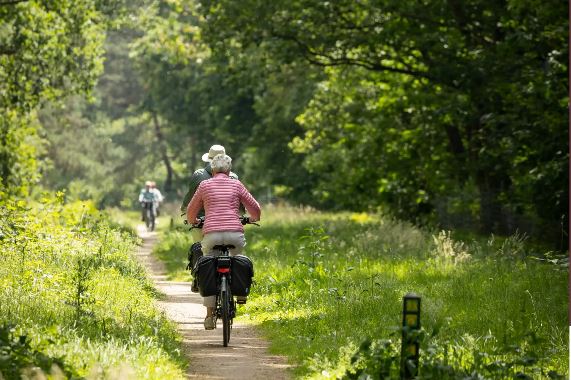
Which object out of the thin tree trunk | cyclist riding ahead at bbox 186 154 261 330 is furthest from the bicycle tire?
the thin tree trunk

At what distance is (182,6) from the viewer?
31.3 m

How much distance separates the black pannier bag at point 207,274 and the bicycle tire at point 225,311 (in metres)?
0.12

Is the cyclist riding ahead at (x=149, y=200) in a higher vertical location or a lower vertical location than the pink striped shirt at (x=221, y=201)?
higher

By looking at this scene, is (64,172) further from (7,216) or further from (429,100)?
(7,216)

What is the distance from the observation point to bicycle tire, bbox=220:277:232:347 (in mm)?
11617

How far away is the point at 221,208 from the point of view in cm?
1213

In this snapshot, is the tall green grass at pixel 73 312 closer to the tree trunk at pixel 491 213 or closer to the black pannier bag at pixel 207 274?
the black pannier bag at pixel 207 274

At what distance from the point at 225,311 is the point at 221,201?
127cm

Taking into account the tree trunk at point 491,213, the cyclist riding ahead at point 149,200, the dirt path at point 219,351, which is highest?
the cyclist riding ahead at point 149,200

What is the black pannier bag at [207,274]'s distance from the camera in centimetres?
1186

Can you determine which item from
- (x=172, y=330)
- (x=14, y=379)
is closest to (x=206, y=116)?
A: (x=172, y=330)

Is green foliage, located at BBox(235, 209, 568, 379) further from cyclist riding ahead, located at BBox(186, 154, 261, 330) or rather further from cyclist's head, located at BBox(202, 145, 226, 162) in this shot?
cyclist's head, located at BBox(202, 145, 226, 162)

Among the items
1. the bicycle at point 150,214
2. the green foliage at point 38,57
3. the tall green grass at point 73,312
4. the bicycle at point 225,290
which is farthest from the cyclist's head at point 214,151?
the bicycle at point 150,214

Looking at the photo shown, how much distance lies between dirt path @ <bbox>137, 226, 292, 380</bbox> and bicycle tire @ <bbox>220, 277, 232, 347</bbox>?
0.13 metres
